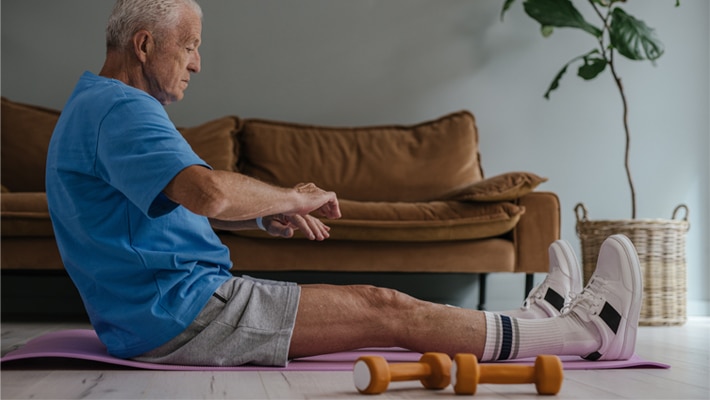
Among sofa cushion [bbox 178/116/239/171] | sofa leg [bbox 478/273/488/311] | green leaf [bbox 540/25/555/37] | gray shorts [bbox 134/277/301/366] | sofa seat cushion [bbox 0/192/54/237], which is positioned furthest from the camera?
green leaf [bbox 540/25/555/37]

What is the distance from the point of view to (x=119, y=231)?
1.65m

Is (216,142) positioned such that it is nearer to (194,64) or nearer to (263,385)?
(194,64)

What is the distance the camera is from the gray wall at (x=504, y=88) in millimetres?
4180

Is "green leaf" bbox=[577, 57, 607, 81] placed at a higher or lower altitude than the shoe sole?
higher

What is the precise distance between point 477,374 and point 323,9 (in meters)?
3.09

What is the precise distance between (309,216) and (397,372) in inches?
18.5

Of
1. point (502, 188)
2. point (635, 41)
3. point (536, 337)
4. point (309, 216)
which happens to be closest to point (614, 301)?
point (536, 337)

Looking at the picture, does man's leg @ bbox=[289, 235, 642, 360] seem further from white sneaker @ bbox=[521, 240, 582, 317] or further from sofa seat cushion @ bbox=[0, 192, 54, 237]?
sofa seat cushion @ bbox=[0, 192, 54, 237]

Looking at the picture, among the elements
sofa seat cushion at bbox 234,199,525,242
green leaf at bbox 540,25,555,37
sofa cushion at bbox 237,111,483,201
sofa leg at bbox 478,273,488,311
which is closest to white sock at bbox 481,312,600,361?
sofa seat cushion at bbox 234,199,525,242

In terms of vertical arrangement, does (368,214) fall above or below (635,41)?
below

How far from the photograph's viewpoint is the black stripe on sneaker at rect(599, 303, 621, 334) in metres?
1.78

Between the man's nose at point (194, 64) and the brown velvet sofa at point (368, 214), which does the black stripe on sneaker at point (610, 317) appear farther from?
the brown velvet sofa at point (368, 214)

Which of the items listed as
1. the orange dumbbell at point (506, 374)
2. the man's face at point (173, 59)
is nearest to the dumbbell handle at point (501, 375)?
the orange dumbbell at point (506, 374)

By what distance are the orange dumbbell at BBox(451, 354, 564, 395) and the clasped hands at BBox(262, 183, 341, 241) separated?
1.35 feet
